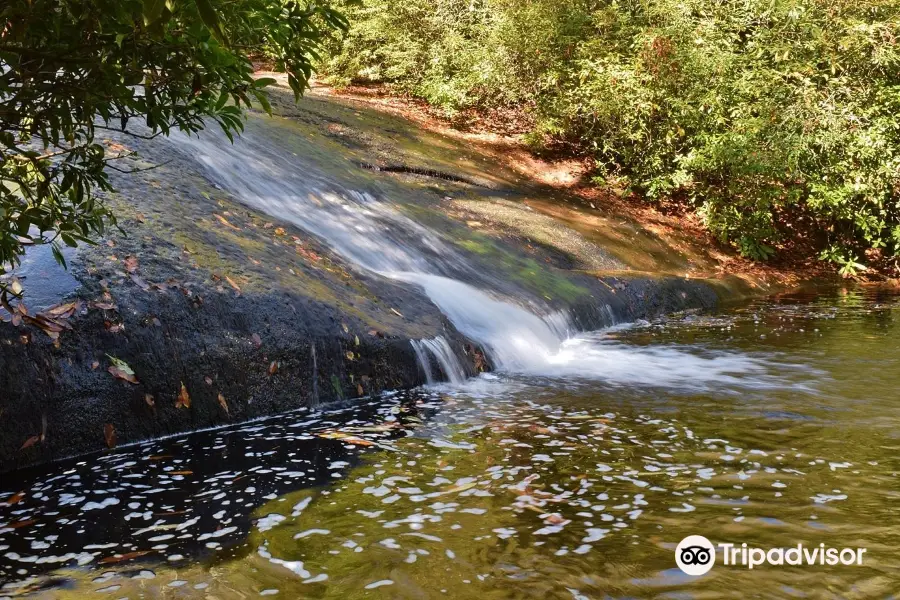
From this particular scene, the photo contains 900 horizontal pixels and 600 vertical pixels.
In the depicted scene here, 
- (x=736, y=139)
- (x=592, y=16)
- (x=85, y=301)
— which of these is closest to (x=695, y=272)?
(x=736, y=139)

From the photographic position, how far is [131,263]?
7.78 metres

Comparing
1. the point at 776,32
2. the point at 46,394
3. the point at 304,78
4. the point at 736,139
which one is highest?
the point at 776,32

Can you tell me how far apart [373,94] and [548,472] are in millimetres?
24807

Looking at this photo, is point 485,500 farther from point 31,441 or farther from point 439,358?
point 439,358

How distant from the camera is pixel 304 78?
427cm

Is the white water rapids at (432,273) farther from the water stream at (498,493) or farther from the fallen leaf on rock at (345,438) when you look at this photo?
the fallen leaf on rock at (345,438)

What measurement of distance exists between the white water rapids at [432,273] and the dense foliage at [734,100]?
8236 mm

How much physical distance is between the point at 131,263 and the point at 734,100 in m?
15.4

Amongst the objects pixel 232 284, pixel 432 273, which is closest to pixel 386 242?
pixel 432 273

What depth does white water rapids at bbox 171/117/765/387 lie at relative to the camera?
33.4 ft

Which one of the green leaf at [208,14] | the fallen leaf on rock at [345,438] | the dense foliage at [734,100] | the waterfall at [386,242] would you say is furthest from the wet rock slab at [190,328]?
the dense foliage at [734,100]

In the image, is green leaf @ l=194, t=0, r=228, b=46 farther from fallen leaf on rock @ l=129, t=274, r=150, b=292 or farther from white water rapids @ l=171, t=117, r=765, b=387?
white water rapids @ l=171, t=117, r=765, b=387

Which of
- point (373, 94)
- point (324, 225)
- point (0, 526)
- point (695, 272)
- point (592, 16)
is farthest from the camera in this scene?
point (373, 94)

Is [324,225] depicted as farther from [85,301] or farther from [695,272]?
[695,272]
